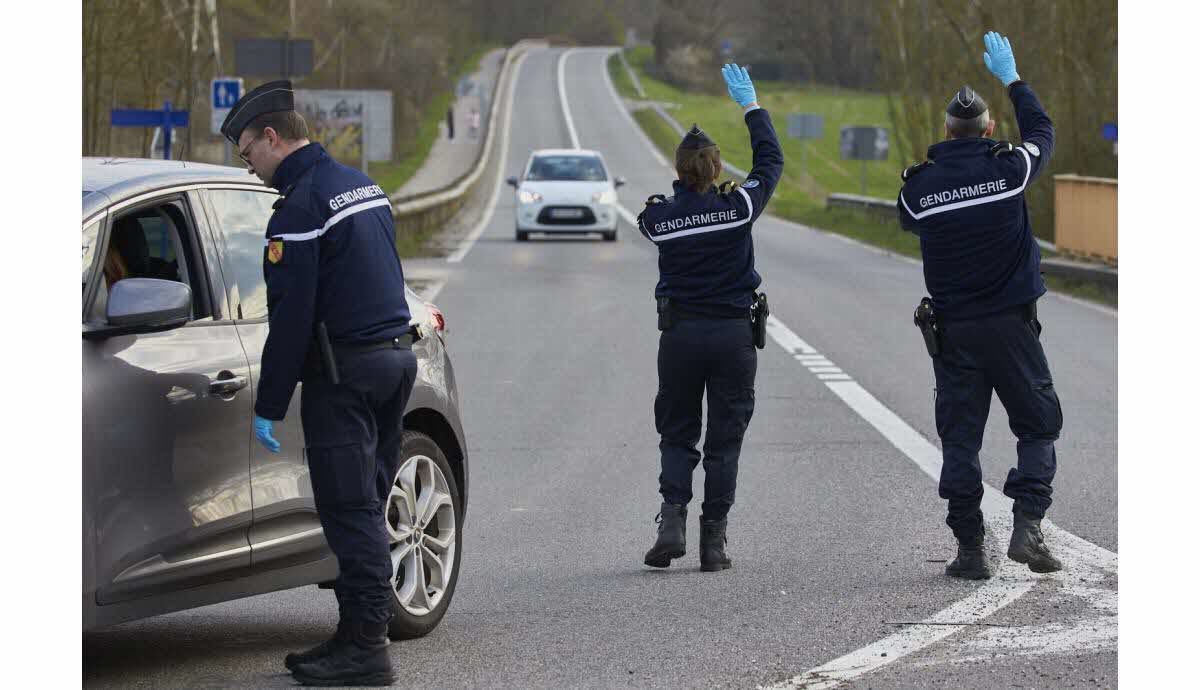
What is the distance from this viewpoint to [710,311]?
7.62m

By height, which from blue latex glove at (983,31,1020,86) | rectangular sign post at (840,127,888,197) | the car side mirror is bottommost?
the car side mirror

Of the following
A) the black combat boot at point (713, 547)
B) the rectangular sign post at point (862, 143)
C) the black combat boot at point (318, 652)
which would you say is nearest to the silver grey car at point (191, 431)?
the black combat boot at point (318, 652)

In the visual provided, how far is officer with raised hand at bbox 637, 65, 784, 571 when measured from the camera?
7.58 meters

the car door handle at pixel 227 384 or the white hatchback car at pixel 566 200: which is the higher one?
the car door handle at pixel 227 384

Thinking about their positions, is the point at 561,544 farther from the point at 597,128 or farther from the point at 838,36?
the point at 838,36

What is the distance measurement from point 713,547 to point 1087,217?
2045 cm

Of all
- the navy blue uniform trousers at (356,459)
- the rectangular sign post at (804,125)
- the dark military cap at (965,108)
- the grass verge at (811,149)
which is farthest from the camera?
the rectangular sign post at (804,125)

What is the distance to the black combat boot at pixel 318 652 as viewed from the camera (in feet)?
18.7

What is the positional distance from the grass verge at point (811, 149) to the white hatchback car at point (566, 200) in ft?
17.5

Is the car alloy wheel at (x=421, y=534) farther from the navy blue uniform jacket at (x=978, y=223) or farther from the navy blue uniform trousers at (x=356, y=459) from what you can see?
the navy blue uniform jacket at (x=978, y=223)

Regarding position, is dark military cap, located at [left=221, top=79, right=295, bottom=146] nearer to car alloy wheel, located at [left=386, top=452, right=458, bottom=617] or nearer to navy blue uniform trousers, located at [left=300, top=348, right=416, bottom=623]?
navy blue uniform trousers, located at [left=300, top=348, right=416, bottom=623]

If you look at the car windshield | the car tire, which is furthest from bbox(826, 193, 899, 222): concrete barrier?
the car tire

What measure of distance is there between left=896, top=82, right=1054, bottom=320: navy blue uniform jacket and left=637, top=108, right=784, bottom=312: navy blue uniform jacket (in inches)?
23.9

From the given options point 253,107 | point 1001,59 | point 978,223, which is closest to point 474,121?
point 1001,59
